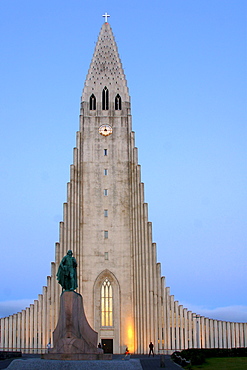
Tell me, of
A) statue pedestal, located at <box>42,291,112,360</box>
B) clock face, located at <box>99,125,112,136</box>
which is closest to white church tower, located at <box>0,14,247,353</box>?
clock face, located at <box>99,125,112,136</box>

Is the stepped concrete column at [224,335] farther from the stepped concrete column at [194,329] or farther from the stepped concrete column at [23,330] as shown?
the stepped concrete column at [23,330]

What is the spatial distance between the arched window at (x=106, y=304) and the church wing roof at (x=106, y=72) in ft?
66.9

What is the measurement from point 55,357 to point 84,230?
85.5 ft

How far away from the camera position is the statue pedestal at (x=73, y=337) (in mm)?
25681

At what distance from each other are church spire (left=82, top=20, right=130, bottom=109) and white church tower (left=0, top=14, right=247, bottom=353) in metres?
0.12

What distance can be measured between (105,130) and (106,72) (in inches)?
288

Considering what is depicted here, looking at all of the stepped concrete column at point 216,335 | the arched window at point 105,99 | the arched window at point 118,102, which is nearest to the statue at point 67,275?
the stepped concrete column at point 216,335

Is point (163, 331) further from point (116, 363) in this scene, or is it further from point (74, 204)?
point (116, 363)

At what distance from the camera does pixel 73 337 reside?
1037 inches

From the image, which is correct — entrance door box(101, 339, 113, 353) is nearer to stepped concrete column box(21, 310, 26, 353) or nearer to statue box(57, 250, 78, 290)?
stepped concrete column box(21, 310, 26, 353)

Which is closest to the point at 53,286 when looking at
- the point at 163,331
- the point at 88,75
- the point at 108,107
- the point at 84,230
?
the point at 84,230

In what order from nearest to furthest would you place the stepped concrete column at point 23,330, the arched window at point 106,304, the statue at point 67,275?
the statue at point 67,275 < the stepped concrete column at point 23,330 < the arched window at point 106,304

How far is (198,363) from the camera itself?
2911cm

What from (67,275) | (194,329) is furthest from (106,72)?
(67,275)
